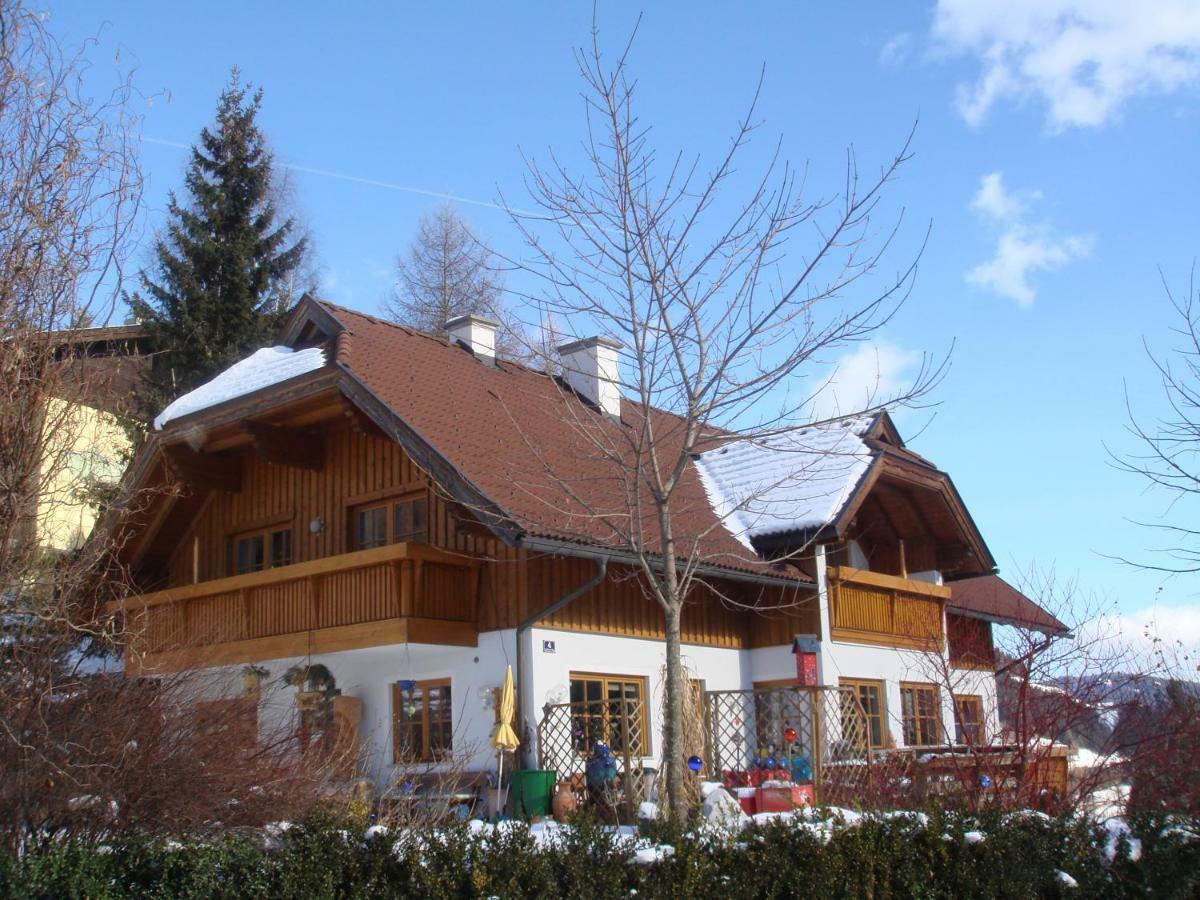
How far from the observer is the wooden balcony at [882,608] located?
65.8 ft

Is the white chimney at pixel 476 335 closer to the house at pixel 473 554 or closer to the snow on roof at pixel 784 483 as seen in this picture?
the house at pixel 473 554

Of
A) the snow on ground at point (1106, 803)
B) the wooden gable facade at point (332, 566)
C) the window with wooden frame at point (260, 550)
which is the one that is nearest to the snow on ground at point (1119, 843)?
the snow on ground at point (1106, 803)

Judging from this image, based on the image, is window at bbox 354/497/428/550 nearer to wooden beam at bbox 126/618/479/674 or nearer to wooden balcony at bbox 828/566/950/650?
wooden beam at bbox 126/618/479/674

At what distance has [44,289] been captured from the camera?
8.20m

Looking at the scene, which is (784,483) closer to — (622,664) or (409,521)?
(622,664)

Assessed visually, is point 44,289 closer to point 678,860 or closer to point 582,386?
point 678,860

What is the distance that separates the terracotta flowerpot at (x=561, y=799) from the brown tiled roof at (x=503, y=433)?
2.91 m

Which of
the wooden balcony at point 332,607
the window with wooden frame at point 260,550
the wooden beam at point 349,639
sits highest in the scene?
the window with wooden frame at point 260,550

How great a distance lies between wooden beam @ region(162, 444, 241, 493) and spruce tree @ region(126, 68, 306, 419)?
6792mm

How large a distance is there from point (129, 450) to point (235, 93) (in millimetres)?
9397

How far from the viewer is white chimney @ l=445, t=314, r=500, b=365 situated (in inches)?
861

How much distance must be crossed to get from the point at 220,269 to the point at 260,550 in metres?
10.3

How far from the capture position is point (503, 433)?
18.2 m

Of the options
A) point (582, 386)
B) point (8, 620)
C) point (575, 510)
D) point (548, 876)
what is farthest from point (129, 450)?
point (548, 876)
